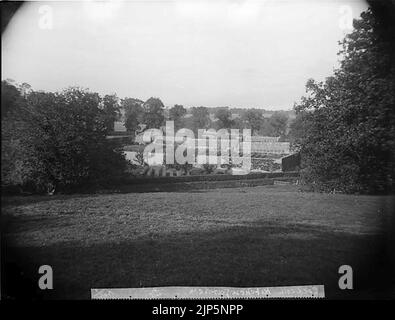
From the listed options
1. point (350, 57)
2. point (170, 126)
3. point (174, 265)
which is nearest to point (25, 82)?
point (170, 126)

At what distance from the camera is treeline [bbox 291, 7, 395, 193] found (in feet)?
7.41

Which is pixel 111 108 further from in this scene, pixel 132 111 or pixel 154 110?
pixel 154 110

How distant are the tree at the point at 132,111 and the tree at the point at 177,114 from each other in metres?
0.23

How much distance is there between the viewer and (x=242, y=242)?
88.4 inches

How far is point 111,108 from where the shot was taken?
2350mm

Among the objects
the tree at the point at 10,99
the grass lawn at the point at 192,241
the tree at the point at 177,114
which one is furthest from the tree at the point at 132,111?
the tree at the point at 10,99

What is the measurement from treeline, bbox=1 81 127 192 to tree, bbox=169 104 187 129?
17.4 inches

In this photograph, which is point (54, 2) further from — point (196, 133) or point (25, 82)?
point (196, 133)

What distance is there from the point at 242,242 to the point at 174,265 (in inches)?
19.9

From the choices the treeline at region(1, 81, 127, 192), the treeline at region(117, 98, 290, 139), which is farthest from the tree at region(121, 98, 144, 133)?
the treeline at region(1, 81, 127, 192)

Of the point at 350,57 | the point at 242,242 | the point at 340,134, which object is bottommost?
the point at 242,242
